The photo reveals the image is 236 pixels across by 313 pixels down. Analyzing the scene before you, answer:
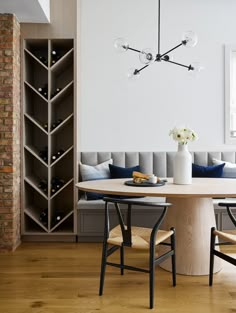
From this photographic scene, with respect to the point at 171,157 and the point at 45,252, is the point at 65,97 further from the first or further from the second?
the point at 45,252

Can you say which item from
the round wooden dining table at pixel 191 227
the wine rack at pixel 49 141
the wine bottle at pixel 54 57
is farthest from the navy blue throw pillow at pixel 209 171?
the wine bottle at pixel 54 57

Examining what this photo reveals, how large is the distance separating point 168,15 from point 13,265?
360 centimetres

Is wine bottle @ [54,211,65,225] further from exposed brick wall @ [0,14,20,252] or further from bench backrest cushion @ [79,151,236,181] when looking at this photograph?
bench backrest cushion @ [79,151,236,181]

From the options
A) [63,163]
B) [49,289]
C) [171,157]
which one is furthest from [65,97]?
[49,289]

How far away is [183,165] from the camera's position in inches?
128

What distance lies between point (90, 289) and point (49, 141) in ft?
6.11

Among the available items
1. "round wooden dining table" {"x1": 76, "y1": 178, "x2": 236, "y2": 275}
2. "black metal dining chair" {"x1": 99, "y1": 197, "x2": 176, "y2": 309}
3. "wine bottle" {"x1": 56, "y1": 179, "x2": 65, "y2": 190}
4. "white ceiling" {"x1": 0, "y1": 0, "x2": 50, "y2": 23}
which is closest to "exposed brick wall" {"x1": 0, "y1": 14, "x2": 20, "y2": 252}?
"white ceiling" {"x1": 0, "y1": 0, "x2": 50, "y2": 23}

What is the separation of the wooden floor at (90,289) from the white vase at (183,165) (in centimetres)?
82

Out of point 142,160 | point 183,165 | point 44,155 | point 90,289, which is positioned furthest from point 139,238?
point 142,160

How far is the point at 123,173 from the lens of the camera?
4.37m

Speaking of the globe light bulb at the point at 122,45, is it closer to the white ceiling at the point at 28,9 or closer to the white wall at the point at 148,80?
the white ceiling at the point at 28,9

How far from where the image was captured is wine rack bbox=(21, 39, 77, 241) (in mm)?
4227

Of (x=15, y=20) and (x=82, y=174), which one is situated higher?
(x=15, y=20)

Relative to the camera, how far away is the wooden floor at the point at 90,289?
2582 mm
